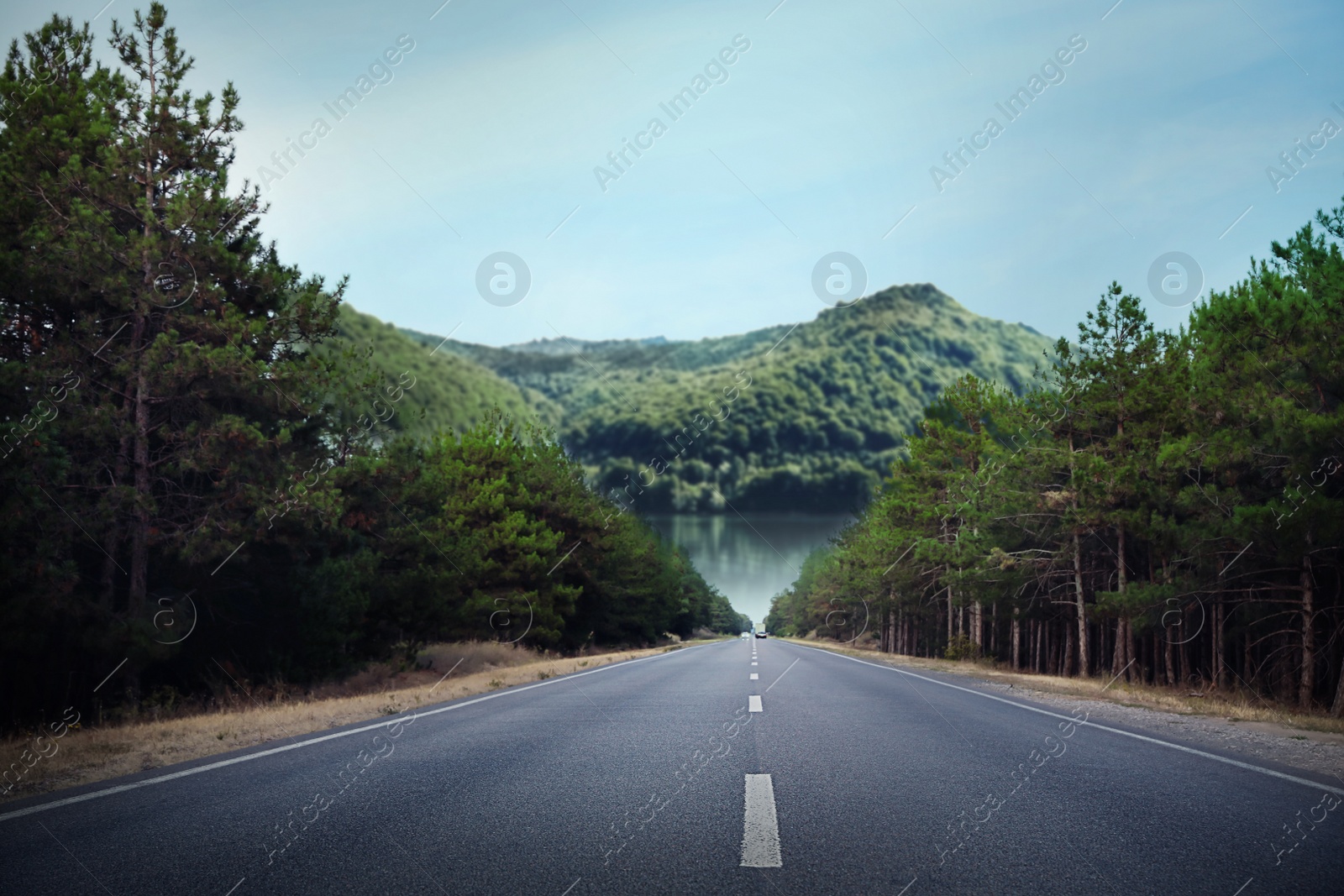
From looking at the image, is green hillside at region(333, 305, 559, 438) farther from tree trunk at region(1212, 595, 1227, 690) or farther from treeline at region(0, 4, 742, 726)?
tree trunk at region(1212, 595, 1227, 690)

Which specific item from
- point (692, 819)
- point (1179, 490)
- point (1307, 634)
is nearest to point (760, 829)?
point (692, 819)

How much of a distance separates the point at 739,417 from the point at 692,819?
292 ft

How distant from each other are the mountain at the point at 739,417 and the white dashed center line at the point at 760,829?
58297mm

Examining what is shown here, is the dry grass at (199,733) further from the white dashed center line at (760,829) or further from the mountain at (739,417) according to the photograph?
the mountain at (739,417)

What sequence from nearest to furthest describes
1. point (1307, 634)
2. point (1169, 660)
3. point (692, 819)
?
point (692, 819) → point (1307, 634) → point (1169, 660)

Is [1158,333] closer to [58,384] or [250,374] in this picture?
[250,374]

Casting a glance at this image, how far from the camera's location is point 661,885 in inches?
141

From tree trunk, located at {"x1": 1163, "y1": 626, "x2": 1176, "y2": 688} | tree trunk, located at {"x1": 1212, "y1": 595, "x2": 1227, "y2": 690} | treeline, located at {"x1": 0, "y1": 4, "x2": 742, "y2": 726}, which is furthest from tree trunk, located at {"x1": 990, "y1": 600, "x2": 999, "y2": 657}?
treeline, located at {"x1": 0, "y1": 4, "x2": 742, "y2": 726}

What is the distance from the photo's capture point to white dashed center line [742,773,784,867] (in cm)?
395

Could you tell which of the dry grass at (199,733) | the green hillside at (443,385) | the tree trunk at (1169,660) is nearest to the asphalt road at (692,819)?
the dry grass at (199,733)

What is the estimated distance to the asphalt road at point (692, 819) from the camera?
372 centimetres

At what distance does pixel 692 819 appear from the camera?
482 cm

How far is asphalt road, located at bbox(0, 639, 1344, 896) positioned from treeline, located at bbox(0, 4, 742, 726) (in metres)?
8.37

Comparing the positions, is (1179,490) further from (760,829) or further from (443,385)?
(443,385)
